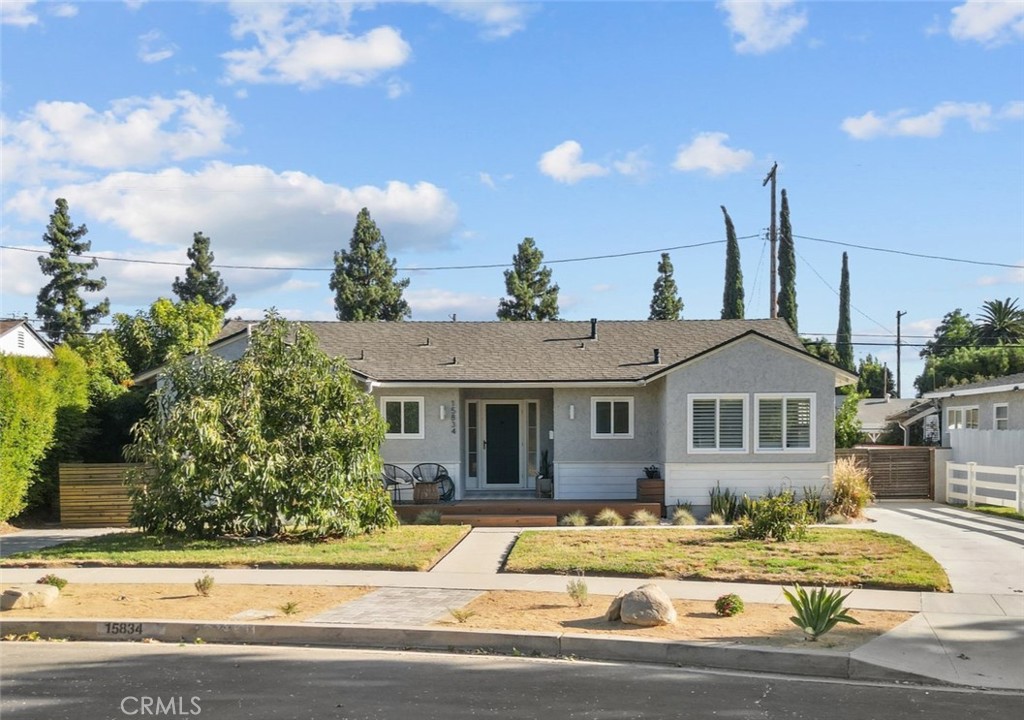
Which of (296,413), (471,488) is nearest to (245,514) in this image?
(296,413)

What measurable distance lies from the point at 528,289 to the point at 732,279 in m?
11.5

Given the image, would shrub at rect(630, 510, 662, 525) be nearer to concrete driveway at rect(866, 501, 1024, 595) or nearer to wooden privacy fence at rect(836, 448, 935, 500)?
concrete driveway at rect(866, 501, 1024, 595)

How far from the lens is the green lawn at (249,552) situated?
13797 mm

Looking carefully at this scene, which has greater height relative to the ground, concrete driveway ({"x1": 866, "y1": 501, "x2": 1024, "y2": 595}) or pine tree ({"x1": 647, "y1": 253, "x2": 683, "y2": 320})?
pine tree ({"x1": 647, "y1": 253, "x2": 683, "y2": 320})

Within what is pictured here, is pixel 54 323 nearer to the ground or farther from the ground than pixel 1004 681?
farther from the ground

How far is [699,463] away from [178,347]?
11.0 m

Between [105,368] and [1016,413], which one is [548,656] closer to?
[1016,413]

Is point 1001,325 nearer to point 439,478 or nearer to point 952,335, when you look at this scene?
point 952,335

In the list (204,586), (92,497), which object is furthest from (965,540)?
(92,497)

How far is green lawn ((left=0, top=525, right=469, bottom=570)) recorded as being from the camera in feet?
45.3

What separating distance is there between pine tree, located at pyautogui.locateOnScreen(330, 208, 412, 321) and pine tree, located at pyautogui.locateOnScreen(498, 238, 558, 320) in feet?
17.7

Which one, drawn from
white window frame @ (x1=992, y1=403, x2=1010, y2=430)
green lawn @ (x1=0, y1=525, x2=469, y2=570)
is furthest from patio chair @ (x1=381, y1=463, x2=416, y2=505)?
white window frame @ (x1=992, y1=403, x2=1010, y2=430)

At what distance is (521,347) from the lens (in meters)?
24.7

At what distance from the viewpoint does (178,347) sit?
56.5ft
